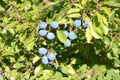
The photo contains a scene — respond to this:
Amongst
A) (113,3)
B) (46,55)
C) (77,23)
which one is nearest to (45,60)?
(46,55)

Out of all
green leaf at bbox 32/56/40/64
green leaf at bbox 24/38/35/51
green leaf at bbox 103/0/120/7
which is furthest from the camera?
green leaf at bbox 32/56/40/64

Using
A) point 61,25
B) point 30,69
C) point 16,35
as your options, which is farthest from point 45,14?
point 30,69

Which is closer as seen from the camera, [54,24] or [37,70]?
[54,24]

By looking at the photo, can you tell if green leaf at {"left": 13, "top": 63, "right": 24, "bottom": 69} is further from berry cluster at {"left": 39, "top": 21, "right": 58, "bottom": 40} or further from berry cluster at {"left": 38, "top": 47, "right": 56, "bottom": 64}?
berry cluster at {"left": 39, "top": 21, "right": 58, "bottom": 40}

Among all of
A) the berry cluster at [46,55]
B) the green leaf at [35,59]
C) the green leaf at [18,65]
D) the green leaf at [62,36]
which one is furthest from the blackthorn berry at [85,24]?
the green leaf at [18,65]

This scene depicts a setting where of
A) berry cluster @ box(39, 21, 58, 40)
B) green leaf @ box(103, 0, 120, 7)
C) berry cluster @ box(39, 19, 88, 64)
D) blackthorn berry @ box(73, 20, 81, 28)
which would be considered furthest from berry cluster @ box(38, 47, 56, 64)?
green leaf @ box(103, 0, 120, 7)

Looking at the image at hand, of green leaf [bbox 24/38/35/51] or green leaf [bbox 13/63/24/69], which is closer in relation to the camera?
green leaf [bbox 24/38/35/51]

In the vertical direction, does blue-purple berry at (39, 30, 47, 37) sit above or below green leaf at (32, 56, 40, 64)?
above

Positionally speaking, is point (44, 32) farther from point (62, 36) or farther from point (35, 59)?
point (35, 59)
